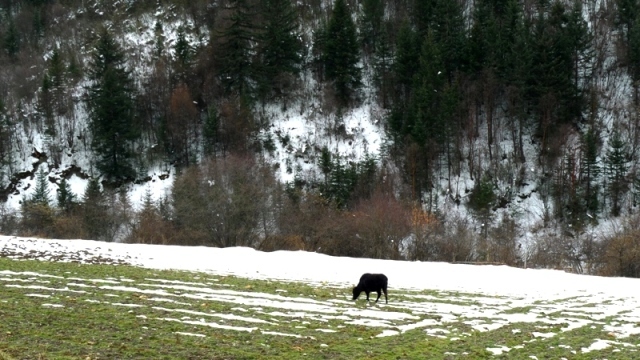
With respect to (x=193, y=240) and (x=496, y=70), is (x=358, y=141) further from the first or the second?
(x=193, y=240)

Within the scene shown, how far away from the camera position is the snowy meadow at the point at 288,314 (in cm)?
1382

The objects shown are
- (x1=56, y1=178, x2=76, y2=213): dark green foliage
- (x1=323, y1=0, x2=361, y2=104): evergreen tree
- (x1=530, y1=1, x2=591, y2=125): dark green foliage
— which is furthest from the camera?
(x1=323, y1=0, x2=361, y2=104): evergreen tree

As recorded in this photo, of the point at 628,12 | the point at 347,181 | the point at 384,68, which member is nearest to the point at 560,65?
the point at 628,12

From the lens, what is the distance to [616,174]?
2611 inches

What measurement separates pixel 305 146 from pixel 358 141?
6037 mm

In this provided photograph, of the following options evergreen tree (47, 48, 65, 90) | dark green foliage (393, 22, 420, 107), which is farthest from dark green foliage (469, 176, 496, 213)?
evergreen tree (47, 48, 65, 90)

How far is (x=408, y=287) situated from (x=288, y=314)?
10969 mm

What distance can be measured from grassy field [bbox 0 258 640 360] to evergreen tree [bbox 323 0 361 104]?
5894 centimetres

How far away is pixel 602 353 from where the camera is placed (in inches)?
571

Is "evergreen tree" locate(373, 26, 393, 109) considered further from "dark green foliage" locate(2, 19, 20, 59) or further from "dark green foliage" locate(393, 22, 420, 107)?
"dark green foliage" locate(2, 19, 20, 59)

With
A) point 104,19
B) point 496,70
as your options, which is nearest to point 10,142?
point 104,19

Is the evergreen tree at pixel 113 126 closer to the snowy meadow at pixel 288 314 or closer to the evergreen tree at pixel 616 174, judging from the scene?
the snowy meadow at pixel 288 314

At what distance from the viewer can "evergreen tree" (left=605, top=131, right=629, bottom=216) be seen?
65500 millimetres

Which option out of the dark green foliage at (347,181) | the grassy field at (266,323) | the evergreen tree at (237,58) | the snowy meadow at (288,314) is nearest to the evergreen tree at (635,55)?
the dark green foliage at (347,181)
